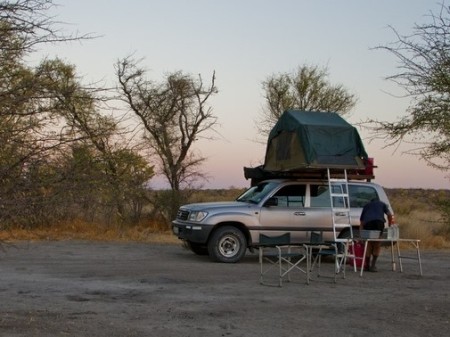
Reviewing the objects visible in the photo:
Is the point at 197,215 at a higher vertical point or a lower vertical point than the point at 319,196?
lower

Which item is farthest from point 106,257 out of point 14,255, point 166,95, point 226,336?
point 166,95

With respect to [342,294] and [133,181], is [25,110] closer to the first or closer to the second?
[133,181]

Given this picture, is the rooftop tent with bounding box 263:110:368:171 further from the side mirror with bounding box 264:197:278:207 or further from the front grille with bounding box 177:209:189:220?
the front grille with bounding box 177:209:189:220

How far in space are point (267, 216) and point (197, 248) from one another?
80.3 inches

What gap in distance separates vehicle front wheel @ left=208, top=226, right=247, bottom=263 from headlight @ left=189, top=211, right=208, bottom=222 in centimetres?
45

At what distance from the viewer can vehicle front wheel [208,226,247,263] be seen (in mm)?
15375

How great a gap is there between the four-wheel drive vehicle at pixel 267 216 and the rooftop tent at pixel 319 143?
30.3 inches

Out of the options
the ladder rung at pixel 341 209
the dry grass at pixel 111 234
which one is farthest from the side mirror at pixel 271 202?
the dry grass at pixel 111 234

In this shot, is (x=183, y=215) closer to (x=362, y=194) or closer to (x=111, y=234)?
(x=362, y=194)

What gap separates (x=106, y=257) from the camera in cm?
1636

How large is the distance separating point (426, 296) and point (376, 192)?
16.7 feet


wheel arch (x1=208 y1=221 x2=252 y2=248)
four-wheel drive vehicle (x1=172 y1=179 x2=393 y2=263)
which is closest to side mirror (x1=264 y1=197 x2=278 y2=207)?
four-wheel drive vehicle (x1=172 y1=179 x2=393 y2=263)

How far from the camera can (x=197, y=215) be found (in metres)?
15.5

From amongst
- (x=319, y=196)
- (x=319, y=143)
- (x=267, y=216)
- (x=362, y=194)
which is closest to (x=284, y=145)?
(x=319, y=143)
